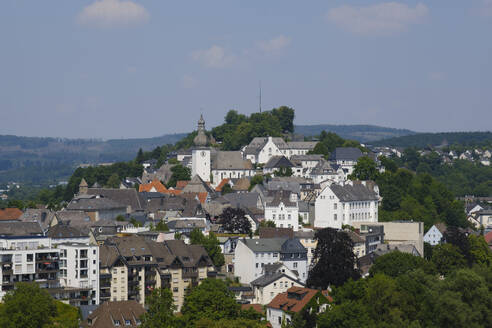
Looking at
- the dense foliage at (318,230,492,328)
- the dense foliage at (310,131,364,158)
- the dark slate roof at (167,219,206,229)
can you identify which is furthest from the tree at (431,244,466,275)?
the dense foliage at (310,131,364,158)

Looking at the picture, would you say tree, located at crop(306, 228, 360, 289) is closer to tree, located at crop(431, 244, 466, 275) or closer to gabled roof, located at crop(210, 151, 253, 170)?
tree, located at crop(431, 244, 466, 275)

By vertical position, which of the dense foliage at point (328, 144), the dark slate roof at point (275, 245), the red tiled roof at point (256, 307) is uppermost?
the dense foliage at point (328, 144)

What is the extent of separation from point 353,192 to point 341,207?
3967 millimetres

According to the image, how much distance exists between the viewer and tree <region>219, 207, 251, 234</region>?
93875 mm

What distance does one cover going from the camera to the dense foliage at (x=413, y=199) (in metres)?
112

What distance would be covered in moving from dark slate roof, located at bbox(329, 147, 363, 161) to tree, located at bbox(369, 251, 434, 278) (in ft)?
156

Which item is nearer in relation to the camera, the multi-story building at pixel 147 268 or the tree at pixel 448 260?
the multi-story building at pixel 147 268

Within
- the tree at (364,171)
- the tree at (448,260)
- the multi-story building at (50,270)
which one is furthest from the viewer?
the tree at (364,171)

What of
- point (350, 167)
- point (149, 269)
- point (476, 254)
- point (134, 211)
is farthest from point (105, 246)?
point (350, 167)

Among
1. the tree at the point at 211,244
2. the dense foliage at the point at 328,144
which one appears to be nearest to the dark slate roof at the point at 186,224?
the tree at the point at 211,244

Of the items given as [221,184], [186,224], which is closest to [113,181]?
[221,184]

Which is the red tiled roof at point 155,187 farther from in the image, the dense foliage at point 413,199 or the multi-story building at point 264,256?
the multi-story building at point 264,256

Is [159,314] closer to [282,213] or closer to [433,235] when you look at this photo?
[282,213]

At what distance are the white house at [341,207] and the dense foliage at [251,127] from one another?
43213 mm
